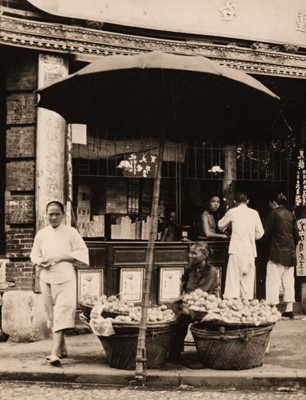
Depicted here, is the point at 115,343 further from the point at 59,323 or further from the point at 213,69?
the point at 213,69

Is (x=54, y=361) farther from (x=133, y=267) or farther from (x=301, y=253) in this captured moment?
(x=301, y=253)

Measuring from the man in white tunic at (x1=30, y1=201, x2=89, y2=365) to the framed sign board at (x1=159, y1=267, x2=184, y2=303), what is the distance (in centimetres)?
Answer: 314

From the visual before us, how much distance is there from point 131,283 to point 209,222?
1.84 m

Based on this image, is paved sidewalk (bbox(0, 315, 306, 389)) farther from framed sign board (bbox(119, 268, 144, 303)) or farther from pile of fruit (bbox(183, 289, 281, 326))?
framed sign board (bbox(119, 268, 144, 303))

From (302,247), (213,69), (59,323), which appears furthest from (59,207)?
(302,247)

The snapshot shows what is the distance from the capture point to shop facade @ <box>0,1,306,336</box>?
10172mm

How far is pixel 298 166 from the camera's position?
1263 centimetres

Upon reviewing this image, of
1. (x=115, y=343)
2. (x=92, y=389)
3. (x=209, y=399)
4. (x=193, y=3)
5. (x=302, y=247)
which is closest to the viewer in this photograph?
(x=209, y=399)

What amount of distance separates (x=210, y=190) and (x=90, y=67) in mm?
6295

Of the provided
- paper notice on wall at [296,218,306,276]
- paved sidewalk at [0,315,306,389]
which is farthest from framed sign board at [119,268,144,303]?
paper notice on wall at [296,218,306,276]

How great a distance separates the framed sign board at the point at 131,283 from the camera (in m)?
11.0

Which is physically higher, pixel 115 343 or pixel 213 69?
pixel 213 69

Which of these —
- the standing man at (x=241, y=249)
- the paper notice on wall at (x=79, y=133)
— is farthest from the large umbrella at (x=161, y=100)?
the standing man at (x=241, y=249)

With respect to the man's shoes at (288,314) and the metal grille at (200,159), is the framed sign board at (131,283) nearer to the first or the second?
the metal grille at (200,159)
